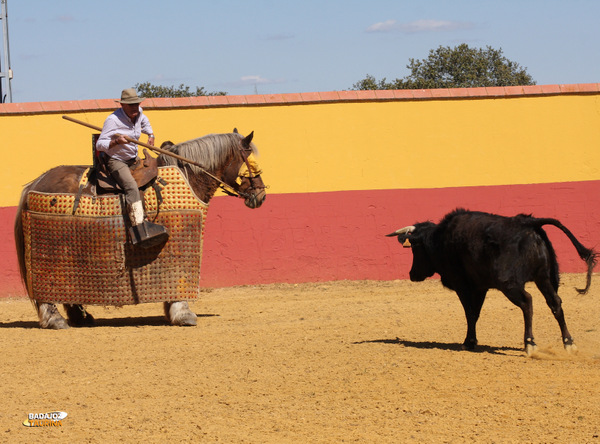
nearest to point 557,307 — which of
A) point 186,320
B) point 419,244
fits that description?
point 419,244

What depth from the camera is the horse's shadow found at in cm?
1029

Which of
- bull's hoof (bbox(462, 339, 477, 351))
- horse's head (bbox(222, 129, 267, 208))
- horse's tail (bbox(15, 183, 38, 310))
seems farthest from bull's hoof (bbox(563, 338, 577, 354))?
horse's tail (bbox(15, 183, 38, 310))

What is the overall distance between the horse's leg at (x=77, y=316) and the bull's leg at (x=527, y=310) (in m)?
5.36

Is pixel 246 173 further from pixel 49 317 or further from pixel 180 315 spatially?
pixel 49 317

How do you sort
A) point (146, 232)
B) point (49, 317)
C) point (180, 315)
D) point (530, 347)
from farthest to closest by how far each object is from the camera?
point (49, 317)
point (180, 315)
point (146, 232)
point (530, 347)

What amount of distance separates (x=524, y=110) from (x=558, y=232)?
6.78ft

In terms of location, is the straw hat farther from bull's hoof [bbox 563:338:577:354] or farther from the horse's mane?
bull's hoof [bbox 563:338:577:354]

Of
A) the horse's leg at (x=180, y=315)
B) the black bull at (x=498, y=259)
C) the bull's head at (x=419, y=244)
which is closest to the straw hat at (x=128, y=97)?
the horse's leg at (x=180, y=315)

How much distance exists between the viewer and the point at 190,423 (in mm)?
5633

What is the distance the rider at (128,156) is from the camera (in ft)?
30.7

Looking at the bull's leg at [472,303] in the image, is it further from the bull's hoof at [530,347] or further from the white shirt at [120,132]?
the white shirt at [120,132]

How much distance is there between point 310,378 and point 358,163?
7.29m

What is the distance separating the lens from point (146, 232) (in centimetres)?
935

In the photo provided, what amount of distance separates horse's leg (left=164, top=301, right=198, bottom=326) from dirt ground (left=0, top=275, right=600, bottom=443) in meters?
0.19
